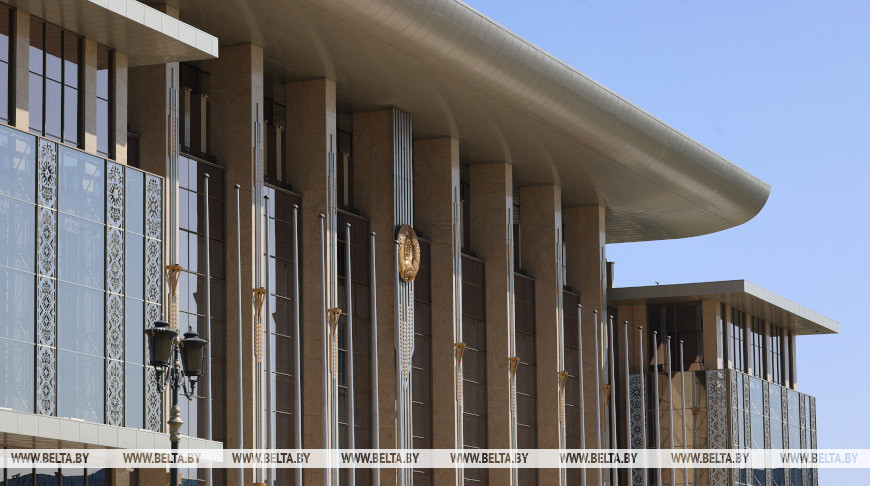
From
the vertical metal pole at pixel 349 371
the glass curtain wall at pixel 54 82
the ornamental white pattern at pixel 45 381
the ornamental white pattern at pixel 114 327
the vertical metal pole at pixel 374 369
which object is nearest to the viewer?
the ornamental white pattern at pixel 45 381

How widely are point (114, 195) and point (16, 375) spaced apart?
14.7ft

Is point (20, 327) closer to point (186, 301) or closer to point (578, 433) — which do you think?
point (186, 301)

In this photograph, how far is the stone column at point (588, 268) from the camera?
53469mm

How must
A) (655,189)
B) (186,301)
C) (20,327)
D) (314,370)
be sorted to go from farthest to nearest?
(655,189) < (314,370) < (186,301) < (20,327)

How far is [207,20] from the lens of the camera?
3534cm

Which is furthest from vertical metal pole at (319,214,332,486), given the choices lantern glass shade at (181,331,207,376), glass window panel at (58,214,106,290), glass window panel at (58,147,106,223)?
lantern glass shade at (181,331,207,376)

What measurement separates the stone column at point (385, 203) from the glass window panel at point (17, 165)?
1524 cm

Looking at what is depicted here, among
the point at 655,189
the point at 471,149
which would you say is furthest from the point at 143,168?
the point at 655,189

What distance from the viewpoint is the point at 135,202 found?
29.8 metres

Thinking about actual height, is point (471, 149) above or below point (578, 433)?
above

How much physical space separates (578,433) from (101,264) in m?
27.5

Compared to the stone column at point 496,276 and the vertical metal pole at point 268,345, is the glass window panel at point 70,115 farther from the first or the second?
the stone column at point 496,276

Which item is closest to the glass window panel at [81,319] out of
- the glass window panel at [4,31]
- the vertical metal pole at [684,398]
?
the glass window panel at [4,31]

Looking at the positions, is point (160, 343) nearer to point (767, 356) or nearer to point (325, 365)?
point (325, 365)
